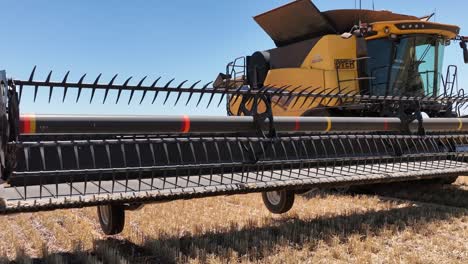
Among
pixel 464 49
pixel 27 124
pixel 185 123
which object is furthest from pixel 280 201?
pixel 464 49

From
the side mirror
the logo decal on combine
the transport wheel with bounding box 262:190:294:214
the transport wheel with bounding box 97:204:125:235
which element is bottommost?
the transport wheel with bounding box 262:190:294:214

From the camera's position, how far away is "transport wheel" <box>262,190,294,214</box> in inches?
152

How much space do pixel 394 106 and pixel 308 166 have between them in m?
1.50

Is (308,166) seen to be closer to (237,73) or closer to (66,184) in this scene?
(66,184)

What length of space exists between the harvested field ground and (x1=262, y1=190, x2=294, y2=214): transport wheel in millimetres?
98

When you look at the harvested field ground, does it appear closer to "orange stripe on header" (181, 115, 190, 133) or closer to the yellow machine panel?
"orange stripe on header" (181, 115, 190, 133)

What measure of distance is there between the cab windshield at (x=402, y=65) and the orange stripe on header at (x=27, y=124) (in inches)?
166

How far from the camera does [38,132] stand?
2572 millimetres

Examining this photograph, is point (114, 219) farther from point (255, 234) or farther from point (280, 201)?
point (280, 201)

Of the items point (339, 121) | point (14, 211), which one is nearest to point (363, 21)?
point (339, 121)

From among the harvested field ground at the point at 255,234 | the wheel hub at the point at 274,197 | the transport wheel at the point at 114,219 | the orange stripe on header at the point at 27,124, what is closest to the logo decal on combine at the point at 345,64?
the harvested field ground at the point at 255,234

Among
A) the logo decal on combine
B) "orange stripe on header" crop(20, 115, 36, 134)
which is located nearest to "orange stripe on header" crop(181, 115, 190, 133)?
"orange stripe on header" crop(20, 115, 36, 134)

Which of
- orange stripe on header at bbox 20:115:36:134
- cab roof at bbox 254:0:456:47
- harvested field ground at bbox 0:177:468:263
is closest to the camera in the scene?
orange stripe on header at bbox 20:115:36:134

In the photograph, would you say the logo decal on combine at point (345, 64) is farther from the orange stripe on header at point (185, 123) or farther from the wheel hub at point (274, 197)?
the orange stripe on header at point (185, 123)
